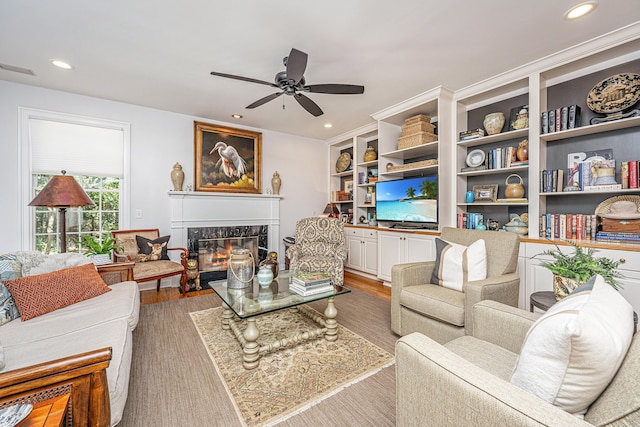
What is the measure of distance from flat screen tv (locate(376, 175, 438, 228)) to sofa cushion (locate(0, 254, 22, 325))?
12.5ft

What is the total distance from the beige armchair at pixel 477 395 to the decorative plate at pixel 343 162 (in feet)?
14.1

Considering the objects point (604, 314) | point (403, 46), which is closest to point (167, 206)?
point (403, 46)

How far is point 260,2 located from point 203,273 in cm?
362

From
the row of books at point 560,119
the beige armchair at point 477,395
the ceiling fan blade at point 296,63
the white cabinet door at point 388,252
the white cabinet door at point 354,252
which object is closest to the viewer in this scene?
the beige armchair at point 477,395

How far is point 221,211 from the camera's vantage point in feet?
14.2

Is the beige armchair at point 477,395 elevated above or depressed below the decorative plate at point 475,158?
below

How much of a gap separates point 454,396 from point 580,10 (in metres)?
2.71

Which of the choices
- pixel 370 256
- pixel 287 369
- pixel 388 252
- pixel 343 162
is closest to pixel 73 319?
pixel 287 369

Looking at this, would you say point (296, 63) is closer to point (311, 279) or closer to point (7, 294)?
point (311, 279)

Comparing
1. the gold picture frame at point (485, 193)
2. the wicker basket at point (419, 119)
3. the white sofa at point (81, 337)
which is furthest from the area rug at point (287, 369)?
the wicker basket at point (419, 119)

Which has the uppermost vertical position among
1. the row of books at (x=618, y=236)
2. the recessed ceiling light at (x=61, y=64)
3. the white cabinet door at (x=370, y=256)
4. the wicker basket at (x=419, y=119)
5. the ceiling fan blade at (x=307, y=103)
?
the recessed ceiling light at (x=61, y=64)

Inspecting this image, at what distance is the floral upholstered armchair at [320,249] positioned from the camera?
11.6 ft

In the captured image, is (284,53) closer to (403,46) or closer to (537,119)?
(403,46)

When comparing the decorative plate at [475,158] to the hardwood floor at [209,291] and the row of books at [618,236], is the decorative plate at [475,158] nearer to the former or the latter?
the row of books at [618,236]
